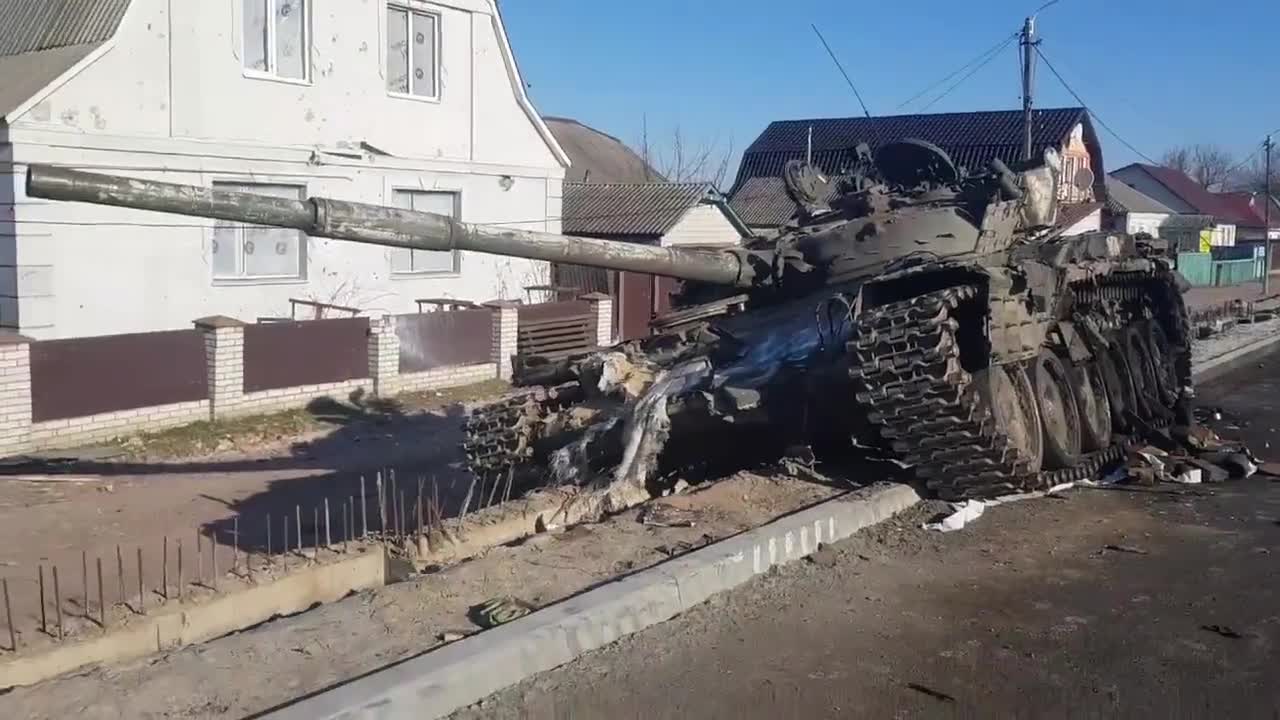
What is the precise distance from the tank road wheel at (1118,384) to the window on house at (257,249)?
31.0 feet

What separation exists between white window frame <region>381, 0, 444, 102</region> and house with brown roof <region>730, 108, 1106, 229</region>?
42.8ft

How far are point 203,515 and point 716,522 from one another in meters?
4.77

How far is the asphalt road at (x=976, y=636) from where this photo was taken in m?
4.84

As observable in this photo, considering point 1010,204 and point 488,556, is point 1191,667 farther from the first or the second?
point 1010,204

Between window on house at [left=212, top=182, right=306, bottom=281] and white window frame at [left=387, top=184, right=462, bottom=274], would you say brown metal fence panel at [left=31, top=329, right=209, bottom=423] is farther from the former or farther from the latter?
white window frame at [left=387, top=184, right=462, bottom=274]

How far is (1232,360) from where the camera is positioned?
18594 millimetres

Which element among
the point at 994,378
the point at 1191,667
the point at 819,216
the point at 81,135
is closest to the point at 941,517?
the point at 994,378

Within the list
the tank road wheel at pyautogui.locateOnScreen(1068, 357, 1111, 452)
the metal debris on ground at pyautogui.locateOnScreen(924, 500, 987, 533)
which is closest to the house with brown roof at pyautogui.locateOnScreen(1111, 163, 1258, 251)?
the tank road wheel at pyautogui.locateOnScreen(1068, 357, 1111, 452)

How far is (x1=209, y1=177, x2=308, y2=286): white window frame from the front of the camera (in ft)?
51.4

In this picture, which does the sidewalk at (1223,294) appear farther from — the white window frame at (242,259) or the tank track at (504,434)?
the tank track at (504,434)

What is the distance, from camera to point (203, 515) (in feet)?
33.2

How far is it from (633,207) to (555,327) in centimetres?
489

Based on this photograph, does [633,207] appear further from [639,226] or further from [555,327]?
[555,327]

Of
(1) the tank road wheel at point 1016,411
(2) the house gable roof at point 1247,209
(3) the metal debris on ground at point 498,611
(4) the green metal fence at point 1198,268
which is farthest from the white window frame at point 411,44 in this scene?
(2) the house gable roof at point 1247,209
